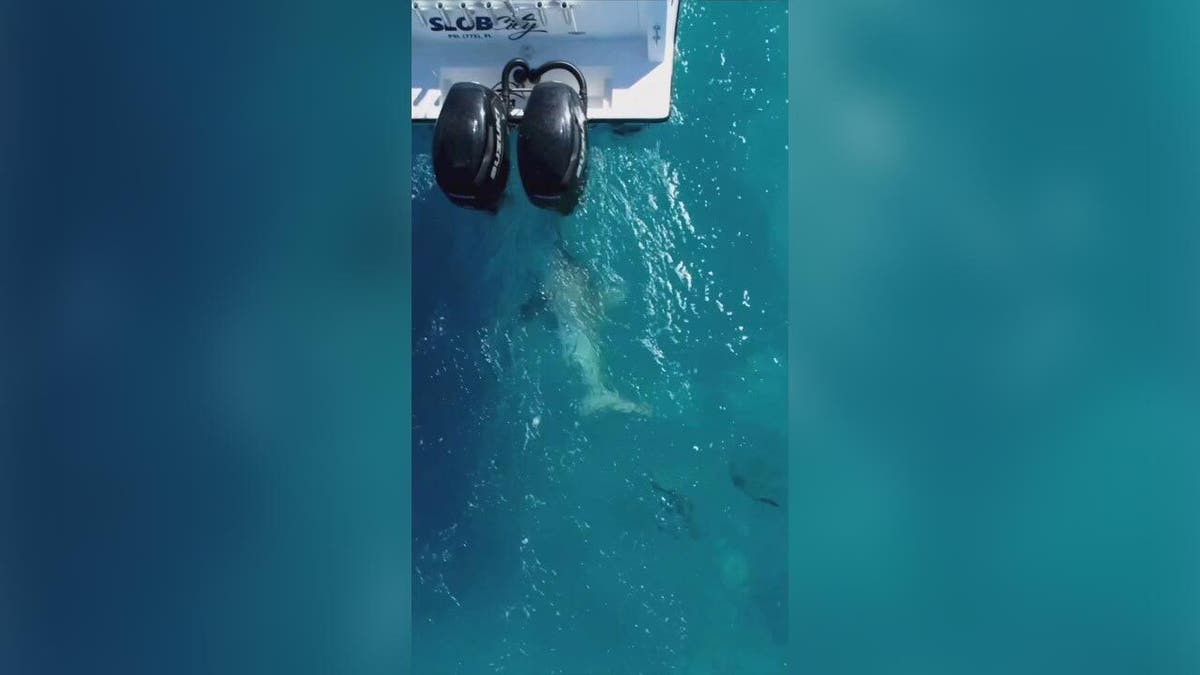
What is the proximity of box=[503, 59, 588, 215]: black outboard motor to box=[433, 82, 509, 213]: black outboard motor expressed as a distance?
9cm

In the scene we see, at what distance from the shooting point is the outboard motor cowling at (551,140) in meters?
2.26

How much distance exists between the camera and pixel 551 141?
2262 mm

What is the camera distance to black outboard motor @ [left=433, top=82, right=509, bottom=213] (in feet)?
7.52

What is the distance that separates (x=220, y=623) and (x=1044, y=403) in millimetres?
1050

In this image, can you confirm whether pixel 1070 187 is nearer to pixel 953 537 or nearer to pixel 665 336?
pixel 953 537

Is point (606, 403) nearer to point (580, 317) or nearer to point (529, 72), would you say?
point (580, 317)

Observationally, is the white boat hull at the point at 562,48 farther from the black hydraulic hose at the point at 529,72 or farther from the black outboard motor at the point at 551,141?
the black outboard motor at the point at 551,141

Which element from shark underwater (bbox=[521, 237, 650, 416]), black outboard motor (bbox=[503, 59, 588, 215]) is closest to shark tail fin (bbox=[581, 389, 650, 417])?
shark underwater (bbox=[521, 237, 650, 416])

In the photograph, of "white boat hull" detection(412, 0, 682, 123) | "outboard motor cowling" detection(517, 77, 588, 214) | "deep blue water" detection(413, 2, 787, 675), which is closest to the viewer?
"outboard motor cowling" detection(517, 77, 588, 214)

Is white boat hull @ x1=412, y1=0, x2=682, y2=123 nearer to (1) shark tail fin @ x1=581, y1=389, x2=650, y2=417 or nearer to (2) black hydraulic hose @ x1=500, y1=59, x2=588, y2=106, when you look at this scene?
(2) black hydraulic hose @ x1=500, y1=59, x2=588, y2=106

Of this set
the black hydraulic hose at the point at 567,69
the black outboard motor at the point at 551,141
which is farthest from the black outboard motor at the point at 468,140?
the black hydraulic hose at the point at 567,69

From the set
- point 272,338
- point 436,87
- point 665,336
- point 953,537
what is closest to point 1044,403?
point 953,537

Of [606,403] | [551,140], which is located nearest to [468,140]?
[551,140]

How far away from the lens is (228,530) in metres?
0.69
